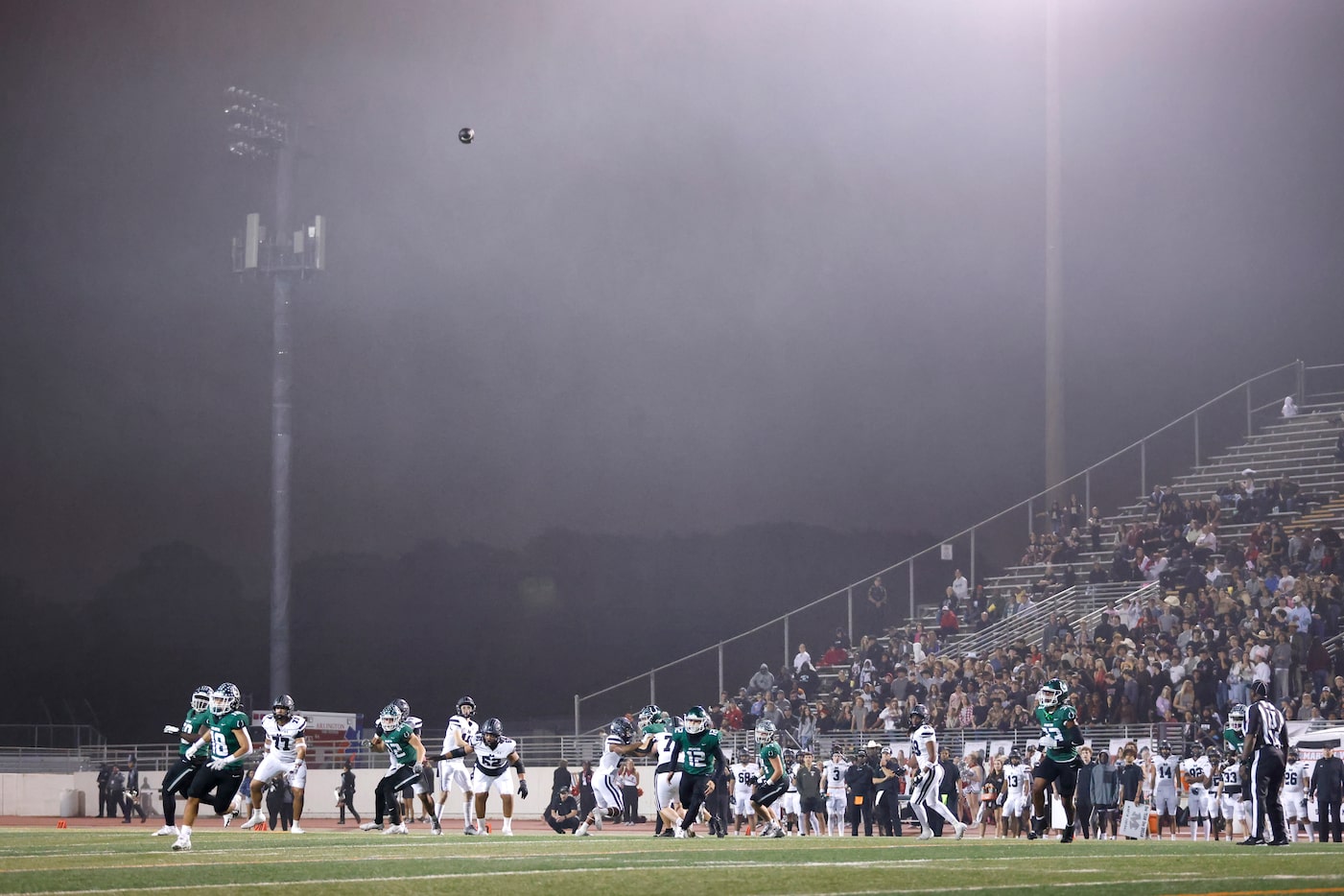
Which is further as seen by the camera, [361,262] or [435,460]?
[435,460]

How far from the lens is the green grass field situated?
9812 millimetres

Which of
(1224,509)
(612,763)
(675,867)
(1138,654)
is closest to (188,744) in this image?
(612,763)

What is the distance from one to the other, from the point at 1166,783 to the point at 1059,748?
7.20 metres

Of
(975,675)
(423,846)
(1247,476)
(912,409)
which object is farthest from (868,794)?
(912,409)

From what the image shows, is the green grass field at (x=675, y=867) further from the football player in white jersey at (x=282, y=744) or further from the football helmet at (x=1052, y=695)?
the football player in white jersey at (x=282, y=744)

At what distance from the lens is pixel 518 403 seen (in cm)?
5000

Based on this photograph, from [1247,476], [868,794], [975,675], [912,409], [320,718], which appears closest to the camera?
[868,794]

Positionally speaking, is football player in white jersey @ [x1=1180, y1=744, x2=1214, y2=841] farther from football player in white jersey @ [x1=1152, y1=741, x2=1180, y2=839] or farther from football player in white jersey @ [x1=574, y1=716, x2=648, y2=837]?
football player in white jersey @ [x1=574, y1=716, x2=648, y2=837]

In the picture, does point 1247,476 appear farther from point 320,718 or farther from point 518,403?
point 518,403

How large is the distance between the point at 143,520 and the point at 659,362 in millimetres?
18035

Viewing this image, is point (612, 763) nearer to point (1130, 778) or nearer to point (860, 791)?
point (860, 791)

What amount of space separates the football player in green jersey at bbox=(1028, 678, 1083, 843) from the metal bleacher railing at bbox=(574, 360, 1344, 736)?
16685 millimetres

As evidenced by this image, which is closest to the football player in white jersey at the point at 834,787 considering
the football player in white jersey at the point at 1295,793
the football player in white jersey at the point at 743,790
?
the football player in white jersey at the point at 743,790

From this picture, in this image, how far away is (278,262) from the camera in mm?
43969
